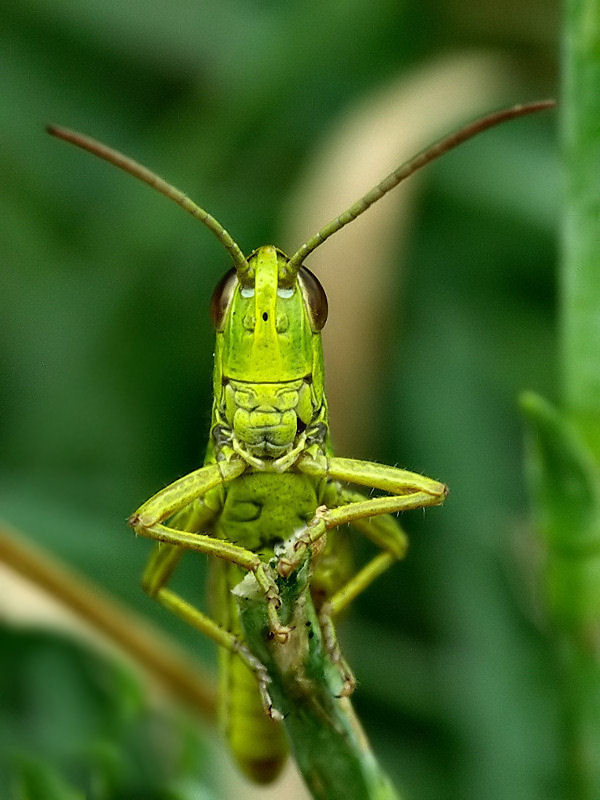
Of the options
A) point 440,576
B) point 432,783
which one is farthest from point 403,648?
point 432,783

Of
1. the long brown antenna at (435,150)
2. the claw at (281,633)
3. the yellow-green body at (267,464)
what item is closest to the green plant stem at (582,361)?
the long brown antenna at (435,150)

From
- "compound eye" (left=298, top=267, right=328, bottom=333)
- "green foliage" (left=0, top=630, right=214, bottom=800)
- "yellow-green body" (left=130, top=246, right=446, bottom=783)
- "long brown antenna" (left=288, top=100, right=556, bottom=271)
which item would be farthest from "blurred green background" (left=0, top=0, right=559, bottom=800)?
"long brown antenna" (left=288, top=100, right=556, bottom=271)

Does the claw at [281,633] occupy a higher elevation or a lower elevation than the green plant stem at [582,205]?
lower

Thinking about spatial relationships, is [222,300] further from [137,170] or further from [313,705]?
[313,705]

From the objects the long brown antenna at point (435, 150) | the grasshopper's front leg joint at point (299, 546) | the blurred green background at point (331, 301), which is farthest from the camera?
the blurred green background at point (331, 301)

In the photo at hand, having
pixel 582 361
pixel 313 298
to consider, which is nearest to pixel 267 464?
pixel 313 298

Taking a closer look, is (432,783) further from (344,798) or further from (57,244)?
(57,244)

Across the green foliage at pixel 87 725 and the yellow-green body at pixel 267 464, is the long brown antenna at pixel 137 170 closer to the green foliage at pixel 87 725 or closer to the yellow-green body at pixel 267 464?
the yellow-green body at pixel 267 464
